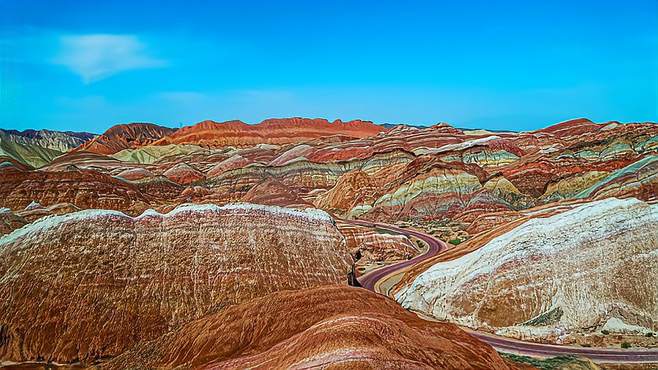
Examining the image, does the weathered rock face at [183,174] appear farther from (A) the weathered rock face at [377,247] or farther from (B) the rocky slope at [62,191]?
(A) the weathered rock face at [377,247]

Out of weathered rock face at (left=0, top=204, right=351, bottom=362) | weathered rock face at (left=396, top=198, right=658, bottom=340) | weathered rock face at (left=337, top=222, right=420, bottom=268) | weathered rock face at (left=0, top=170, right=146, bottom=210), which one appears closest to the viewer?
weathered rock face at (left=0, top=204, right=351, bottom=362)

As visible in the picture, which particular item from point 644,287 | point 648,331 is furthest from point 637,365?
point 644,287

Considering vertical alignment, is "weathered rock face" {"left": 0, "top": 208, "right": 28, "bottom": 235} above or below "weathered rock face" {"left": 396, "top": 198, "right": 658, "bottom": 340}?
above

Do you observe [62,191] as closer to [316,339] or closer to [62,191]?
[62,191]

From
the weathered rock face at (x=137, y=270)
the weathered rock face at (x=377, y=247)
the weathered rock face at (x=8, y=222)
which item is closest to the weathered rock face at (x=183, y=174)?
the weathered rock face at (x=377, y=247)

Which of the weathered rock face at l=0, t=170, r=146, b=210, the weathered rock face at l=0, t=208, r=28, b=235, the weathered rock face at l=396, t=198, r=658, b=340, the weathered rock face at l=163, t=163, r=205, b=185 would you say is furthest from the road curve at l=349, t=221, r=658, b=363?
Result: the weathered rock face at l=163, t=163, r=205, b=185

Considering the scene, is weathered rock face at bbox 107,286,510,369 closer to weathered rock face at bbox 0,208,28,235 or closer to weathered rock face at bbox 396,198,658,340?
weathered rock face at bbox 396,198,658,340
